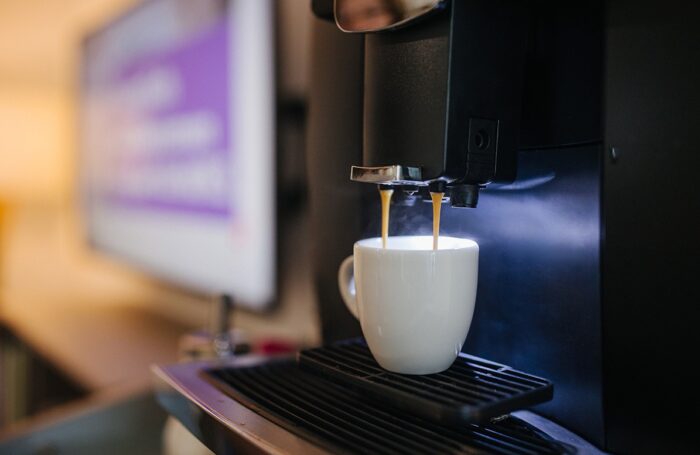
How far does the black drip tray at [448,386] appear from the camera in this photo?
1.43ft

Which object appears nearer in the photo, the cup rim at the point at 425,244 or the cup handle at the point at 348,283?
the cup rim at the point at 425,244

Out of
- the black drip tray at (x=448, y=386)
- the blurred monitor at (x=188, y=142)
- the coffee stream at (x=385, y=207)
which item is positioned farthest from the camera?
the blurred monitor at (x=188, y=142)

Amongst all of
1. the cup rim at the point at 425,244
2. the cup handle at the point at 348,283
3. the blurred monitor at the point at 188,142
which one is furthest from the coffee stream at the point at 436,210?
the blurred monitor at the point at 188,142

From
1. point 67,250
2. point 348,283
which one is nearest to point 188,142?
point 348,283

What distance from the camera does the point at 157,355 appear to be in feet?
4.63

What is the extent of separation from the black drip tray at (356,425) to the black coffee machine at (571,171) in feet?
0.22

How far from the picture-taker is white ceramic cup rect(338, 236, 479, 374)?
497 mm

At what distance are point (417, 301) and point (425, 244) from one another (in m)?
0.09

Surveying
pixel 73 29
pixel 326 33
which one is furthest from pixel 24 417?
pixel 326 33

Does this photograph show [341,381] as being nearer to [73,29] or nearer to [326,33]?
[326,33]

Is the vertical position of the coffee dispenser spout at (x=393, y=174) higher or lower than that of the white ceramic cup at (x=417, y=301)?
higher

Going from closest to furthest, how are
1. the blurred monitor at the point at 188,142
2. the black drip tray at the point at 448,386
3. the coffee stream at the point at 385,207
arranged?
the black drip tray at the point at 448,386
the coffee stream at the point at 385,207
the blurred monitor at the point at 188,142

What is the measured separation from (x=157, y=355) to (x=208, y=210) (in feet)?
1.07

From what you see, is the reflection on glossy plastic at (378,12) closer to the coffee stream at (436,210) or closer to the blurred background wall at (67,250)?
the coffee stream at (436,210)
